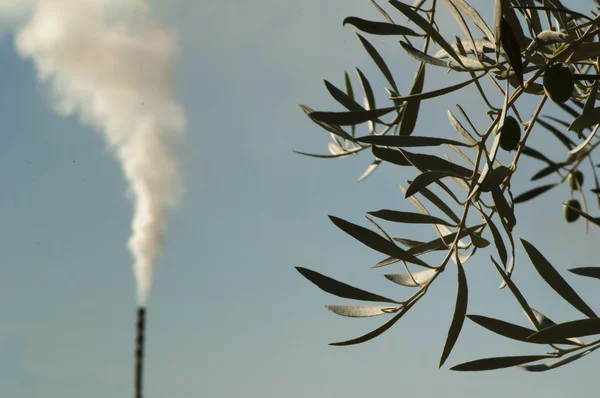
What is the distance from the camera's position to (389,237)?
3.32 feet

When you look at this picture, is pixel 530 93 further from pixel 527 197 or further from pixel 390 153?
pixel 527 197

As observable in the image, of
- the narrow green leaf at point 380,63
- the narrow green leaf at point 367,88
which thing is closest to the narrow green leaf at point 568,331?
the narrow green leaf at point 380,63

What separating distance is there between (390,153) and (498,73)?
166 mm

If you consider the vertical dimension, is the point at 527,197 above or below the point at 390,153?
above

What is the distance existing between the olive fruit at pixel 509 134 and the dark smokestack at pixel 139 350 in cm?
567

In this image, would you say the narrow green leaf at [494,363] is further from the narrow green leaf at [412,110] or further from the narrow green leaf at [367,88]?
the narrow green leaf at [367,88]

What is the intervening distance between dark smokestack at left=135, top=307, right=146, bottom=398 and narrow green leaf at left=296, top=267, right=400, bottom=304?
5.52 metres

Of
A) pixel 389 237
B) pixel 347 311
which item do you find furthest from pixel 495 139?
pixel 347 311

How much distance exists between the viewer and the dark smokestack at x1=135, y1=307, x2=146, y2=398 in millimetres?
Result: 6885

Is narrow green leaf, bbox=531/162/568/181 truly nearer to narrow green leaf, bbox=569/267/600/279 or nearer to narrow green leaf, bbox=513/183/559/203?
narrow green leaf, bbox=513/183/559/203

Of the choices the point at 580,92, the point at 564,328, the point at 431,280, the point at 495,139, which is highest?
the point at 580,92

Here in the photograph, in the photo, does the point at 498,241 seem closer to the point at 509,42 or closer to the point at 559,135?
the point at 509,42

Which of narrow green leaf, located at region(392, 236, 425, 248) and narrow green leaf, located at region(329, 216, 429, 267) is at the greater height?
narrow green leaf, located at region(392, 236, 425, 248)

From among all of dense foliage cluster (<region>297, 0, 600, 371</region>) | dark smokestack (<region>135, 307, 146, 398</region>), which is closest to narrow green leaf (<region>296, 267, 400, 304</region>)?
dense foliage cluster (<region>297, 0, 600, 371</region>)
